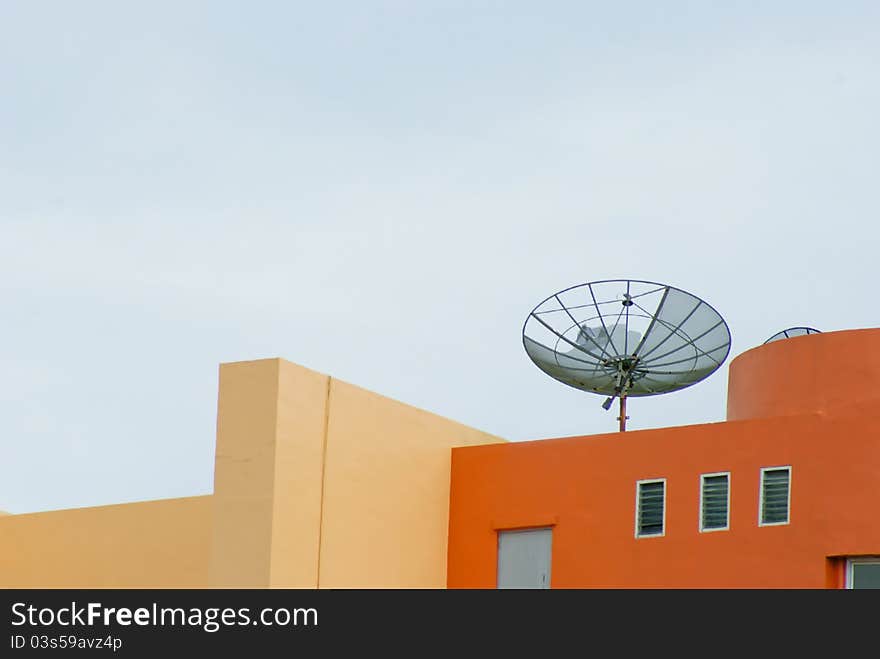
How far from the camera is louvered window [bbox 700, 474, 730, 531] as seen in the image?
23969 mm

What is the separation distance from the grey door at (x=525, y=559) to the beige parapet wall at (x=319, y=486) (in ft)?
3.19

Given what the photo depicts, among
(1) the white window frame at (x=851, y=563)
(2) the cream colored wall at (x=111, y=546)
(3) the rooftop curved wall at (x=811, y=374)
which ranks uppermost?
(3) the rooftop curved wall at (x=811, y=374)

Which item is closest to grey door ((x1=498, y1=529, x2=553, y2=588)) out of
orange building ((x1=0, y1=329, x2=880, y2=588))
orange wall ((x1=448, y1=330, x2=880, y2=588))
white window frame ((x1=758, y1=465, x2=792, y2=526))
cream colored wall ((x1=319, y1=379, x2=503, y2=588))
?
orange building ((x1=0, y1=329, x2=880, y2=588))

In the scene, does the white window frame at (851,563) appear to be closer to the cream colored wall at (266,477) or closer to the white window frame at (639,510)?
the white window frame at (639,510)

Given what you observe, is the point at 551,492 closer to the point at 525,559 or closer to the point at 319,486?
the point at 525,559

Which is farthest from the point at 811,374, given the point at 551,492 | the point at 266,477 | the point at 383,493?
the point at 266,477

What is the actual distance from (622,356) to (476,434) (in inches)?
116

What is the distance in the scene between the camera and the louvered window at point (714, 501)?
78.6 ft

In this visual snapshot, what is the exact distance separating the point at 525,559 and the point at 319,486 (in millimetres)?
A: 3534

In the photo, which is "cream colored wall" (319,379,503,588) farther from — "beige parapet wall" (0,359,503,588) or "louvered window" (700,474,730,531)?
"louvered window" (700,474,730,531)

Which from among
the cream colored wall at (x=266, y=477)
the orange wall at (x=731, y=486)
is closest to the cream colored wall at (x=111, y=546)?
the cream colored wall at (x=266, y=477)
